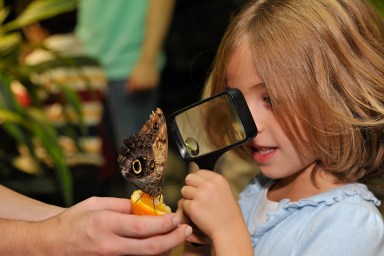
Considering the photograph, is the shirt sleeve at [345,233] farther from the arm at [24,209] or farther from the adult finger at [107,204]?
the arm at [24,209]

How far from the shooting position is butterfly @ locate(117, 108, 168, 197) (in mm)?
932

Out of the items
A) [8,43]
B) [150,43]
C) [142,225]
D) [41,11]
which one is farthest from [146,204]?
[150,43]

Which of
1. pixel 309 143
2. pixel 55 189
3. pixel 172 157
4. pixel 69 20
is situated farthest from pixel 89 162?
pixel 309 143

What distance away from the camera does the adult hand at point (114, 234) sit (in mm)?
Answer: 950

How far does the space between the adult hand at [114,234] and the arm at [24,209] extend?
222 millimetres

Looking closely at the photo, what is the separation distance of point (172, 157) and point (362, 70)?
8.22 feet

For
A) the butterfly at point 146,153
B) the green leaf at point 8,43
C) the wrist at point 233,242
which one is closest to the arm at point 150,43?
the green leaf at point 8,43

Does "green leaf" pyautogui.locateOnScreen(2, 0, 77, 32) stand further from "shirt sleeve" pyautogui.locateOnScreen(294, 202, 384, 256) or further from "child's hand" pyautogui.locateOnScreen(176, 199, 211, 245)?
"shirt sleeve" pyautogui.locateOnScreen(294, 202, 384, 256)

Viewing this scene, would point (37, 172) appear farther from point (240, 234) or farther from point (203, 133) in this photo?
point (240, 234)

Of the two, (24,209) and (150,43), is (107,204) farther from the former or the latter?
(150,43)

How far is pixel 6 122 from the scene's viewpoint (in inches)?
73.1

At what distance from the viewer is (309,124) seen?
1.18 metres

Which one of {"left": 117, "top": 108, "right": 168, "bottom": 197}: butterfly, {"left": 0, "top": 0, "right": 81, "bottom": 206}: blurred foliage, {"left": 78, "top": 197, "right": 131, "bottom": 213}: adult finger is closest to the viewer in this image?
{"left": 117, "top": 108, "right": 168, "bottom": 197}: butterfly

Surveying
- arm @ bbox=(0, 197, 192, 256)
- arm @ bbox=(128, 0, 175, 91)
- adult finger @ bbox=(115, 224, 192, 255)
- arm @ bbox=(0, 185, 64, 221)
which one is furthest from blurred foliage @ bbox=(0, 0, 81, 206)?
adult finger @ bbox=(115, 224, 192, 255)
